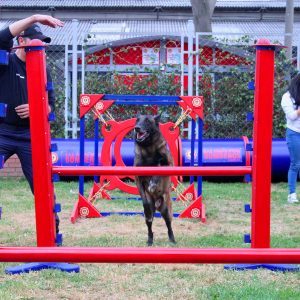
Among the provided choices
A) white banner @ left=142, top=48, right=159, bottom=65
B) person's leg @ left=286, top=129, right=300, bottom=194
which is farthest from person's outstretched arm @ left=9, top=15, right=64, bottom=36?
white banner @ left=142, top=48, right=159, bottom=65

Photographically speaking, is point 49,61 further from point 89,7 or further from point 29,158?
point 89,7

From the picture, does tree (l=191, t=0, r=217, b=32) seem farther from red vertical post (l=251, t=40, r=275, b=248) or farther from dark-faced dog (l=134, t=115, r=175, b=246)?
red vertical post (l=251, t=40, r=275, b=248)

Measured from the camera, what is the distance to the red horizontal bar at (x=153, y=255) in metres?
2.62

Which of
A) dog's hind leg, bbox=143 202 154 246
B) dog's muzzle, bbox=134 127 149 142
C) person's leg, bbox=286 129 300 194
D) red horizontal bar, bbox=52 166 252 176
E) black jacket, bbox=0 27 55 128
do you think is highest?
black jacket, bbox=0 27 55 128

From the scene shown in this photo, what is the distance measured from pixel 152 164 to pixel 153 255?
4.04 metres

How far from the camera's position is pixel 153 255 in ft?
8.70

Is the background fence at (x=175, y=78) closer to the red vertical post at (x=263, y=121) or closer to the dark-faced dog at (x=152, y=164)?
the dark-faced dog at (x=152, y=164)

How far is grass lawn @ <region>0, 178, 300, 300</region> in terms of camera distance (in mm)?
4398

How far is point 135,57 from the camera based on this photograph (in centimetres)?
1358

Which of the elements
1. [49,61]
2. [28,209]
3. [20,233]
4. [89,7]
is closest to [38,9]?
[89,7]

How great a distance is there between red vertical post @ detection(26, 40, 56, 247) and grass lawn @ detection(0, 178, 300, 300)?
0.40m

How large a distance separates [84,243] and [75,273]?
4.02ft

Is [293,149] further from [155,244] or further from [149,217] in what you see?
[155,244]

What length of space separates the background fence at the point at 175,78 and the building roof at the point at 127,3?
39.4ft
